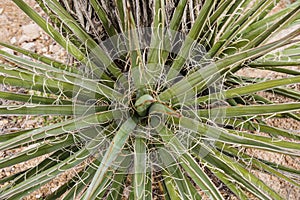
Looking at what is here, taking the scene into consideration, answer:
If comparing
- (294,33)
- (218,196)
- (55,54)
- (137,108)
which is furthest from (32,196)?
(294,33)

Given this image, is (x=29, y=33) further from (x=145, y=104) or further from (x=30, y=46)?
(x=145, y=104)

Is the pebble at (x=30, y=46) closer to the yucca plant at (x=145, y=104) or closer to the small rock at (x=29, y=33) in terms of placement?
the small rock at (x=29, y=33)

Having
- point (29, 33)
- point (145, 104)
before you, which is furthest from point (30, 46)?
point (145, 104)

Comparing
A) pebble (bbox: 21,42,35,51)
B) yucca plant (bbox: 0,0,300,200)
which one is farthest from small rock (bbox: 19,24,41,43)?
yucca plant (bbox: 0,0,300,200)

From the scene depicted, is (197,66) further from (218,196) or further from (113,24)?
(218,196)

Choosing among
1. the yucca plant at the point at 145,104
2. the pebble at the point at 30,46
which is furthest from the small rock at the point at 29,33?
the yucca plant at the point at 145,104

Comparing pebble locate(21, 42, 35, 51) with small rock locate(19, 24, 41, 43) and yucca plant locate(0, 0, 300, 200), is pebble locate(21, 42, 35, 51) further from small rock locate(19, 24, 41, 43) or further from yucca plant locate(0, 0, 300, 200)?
yucca plant locate(0, 0, 300, 200)
